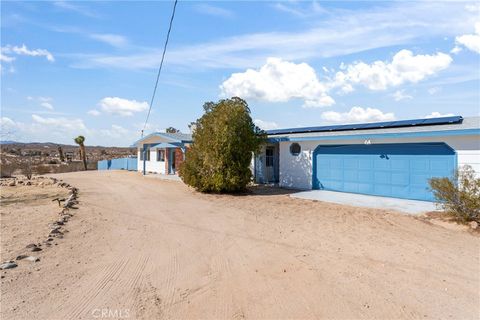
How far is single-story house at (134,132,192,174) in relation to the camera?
2658 centimetres

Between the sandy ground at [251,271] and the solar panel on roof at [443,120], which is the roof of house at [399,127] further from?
the sandy ground at [251,271]

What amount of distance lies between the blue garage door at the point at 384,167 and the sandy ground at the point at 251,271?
150 inches

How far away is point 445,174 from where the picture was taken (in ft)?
42.5

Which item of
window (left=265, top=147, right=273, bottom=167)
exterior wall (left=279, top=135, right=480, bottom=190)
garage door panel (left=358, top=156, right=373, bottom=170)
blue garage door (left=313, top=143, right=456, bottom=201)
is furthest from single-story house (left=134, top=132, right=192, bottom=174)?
garage door panel (left=358, top=156, right=373, bottom=170)

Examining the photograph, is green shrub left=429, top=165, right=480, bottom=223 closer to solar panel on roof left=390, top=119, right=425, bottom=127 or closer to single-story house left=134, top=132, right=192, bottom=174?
solar panel on roof left=390, top=119, right=425, bottom=127

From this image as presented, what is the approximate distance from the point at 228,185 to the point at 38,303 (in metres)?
12.0

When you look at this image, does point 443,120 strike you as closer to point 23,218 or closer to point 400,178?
point 400,178

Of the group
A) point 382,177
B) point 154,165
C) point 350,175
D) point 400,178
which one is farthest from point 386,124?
point 154,165

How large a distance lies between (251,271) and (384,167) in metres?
10.6

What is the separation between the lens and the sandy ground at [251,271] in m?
4.70

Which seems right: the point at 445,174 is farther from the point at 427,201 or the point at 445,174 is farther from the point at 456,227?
the point at 456,227

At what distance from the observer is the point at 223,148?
16.6 metres

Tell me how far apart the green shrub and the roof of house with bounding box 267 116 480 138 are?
2.82 meters

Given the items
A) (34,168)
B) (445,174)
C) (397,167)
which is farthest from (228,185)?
(34,168)
